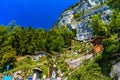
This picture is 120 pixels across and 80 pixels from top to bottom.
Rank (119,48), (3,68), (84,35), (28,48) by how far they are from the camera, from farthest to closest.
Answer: (84,35)
(28,48)
(3,68)
(119,48)

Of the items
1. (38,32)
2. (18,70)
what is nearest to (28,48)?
(38,32)

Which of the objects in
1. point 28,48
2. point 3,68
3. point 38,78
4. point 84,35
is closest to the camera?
point 38,78

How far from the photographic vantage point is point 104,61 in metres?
32.8

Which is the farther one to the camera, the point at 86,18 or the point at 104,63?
the point at 86,18

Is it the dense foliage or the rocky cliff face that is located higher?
the rocky cliff face

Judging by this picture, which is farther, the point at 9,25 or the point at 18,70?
the point at 9,25

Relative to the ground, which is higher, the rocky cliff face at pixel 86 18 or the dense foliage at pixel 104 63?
the rocky cliff face at pixel 86 18

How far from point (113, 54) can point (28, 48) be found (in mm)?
40293

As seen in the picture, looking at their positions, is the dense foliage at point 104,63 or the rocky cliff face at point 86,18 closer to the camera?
the dense foliage at point 104,63

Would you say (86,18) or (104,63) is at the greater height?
(86,18)

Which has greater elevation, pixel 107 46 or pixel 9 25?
pixel 9 25

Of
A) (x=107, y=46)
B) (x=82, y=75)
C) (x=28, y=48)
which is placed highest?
(x=28, y=48)

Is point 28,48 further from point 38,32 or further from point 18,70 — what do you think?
point 18,70

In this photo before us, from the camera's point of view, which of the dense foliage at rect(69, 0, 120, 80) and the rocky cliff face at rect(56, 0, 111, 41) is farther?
the rocky cliff face at rect(56, 0, 111, 41)
